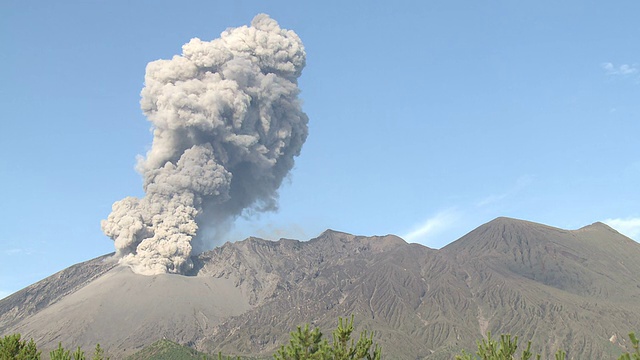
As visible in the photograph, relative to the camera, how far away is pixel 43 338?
191 m

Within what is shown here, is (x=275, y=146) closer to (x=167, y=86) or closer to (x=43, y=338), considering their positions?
(x=167, y=86)

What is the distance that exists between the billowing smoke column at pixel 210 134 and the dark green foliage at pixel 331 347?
129 m

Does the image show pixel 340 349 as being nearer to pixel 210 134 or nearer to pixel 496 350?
pixel 496 350

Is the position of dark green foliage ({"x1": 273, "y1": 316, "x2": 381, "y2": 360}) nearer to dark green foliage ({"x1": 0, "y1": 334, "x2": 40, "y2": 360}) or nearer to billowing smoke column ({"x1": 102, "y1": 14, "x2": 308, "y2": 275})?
dark green foliage ({"x1": 0, "y1": 334, "x2": 40, "y2": 360})

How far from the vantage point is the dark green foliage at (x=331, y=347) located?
1014 inches

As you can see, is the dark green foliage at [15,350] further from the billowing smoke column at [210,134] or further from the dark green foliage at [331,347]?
the billowing smoke column at [210,134]

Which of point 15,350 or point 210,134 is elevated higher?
point 210,134

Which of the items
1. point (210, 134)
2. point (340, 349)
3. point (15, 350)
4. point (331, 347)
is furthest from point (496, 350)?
point (210, 134)

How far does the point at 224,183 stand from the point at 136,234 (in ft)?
79.6

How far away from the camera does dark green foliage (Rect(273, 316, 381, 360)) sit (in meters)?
25.8

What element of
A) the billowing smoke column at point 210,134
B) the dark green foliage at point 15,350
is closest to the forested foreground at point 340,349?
the dark green foliage at point 15,350

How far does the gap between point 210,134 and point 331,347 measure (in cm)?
13292

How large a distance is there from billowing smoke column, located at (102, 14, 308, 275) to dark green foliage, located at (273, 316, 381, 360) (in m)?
129

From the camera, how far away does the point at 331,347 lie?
2678 cm
